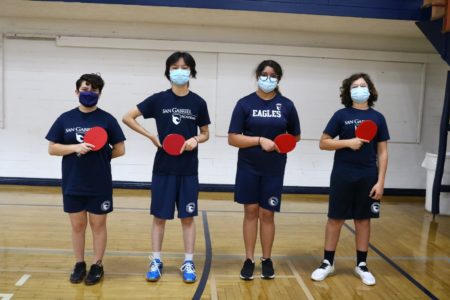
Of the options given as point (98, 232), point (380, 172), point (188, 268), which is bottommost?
point (188, 268)

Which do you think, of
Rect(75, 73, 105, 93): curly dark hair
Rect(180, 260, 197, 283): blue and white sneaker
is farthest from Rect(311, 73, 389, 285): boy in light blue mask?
Rect(75, 73, 105, 93): curly dark hair

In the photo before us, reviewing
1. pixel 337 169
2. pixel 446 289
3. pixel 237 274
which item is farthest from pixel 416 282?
pixel 237 274

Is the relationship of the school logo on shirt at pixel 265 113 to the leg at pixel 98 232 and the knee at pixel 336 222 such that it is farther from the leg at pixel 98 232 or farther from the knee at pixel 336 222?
the leg at pixel 98 232

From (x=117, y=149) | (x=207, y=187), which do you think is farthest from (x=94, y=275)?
(x=207, y=187)

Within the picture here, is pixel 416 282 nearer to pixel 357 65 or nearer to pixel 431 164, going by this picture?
pixel 431 164

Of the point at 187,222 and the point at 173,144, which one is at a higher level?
the point at 173,144

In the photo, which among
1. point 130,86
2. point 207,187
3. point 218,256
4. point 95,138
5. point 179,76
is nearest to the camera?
point 95,138

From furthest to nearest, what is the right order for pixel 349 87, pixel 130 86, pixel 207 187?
pixel 207 187
pixel 130 86
pixel 349 87

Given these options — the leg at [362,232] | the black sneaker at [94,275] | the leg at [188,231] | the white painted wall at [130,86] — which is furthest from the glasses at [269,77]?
the white painted wall at [130,86]

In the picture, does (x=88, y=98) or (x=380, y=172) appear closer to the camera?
(x=88, y=98)

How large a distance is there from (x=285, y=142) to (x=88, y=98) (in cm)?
147

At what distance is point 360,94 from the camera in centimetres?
336

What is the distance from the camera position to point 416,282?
11.6 ft

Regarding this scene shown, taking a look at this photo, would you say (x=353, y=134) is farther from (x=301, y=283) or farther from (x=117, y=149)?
(x=117, y=149)
